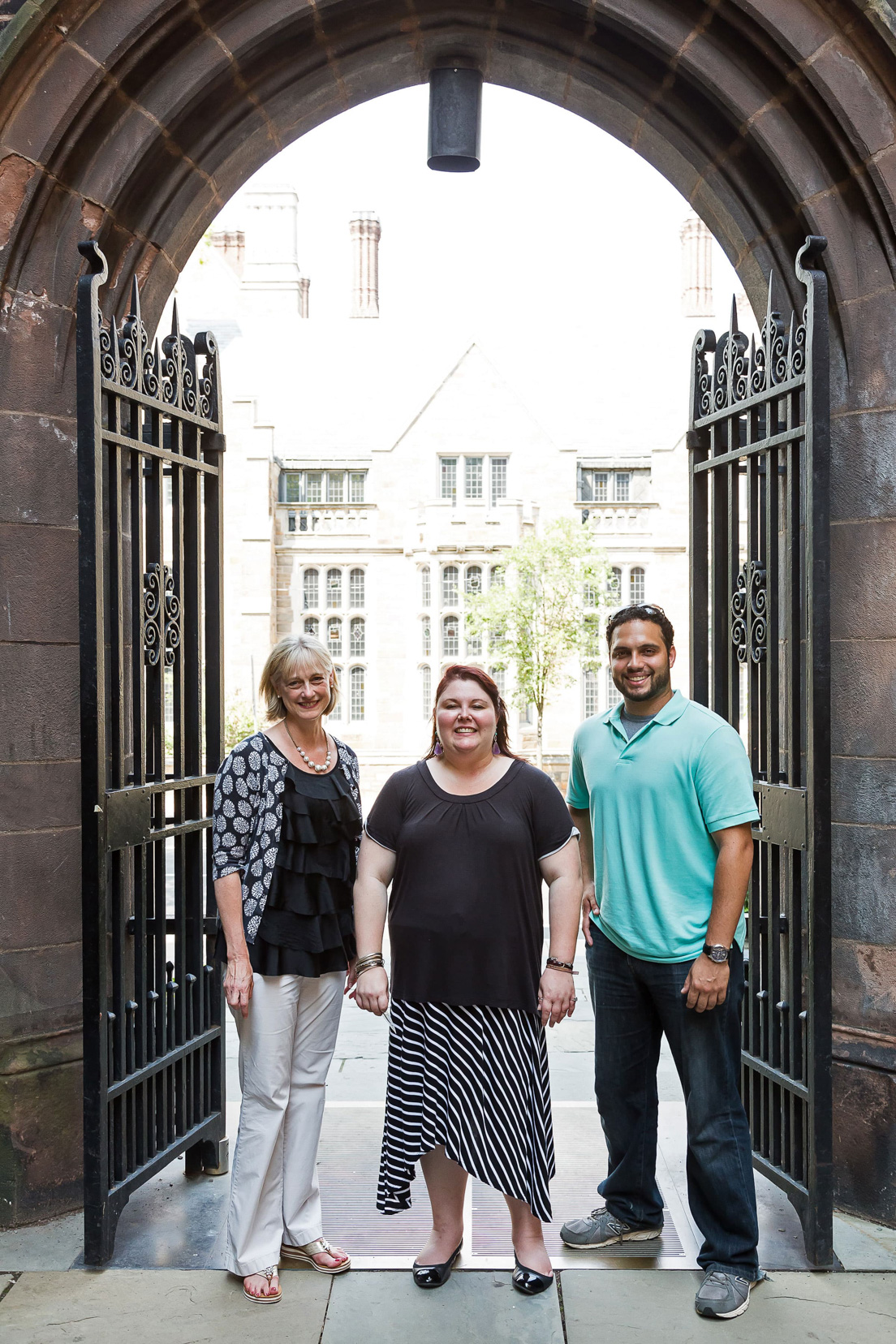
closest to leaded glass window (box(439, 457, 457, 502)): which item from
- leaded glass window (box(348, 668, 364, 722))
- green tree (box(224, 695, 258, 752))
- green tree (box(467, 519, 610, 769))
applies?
green tree (box(467, 519, 610, 769))

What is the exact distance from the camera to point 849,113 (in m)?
3.70

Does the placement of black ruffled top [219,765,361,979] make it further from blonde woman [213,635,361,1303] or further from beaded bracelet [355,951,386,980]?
beaded bracelet [355,951,386,980]

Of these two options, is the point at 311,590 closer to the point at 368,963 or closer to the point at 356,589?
the point at 356,589

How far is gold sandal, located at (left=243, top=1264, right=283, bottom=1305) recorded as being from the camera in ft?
10.3

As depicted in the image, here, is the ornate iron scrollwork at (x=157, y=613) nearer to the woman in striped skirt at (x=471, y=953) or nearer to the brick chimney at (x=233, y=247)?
the woman in striped skirt at (x=471, y=953)

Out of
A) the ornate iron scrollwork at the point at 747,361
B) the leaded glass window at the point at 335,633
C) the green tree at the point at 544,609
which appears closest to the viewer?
the ornate iron scrollwork at the point at 747,361

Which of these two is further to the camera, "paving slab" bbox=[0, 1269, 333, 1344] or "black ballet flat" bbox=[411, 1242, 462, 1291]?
"black ballet flat" bbox=[411, 1242, 462, 1291]

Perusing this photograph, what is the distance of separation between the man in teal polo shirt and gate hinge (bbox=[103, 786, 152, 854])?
1343 millimetres

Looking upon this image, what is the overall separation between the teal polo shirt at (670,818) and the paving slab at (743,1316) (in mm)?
885

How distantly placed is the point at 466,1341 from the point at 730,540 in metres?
2.50

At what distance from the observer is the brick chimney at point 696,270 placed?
42906 mm

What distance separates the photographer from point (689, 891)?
316 centimetres

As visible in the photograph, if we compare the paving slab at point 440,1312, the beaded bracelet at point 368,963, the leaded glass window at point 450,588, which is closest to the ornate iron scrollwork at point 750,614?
the beaded bracelet at point 368,963

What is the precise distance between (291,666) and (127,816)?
0.75 meters
